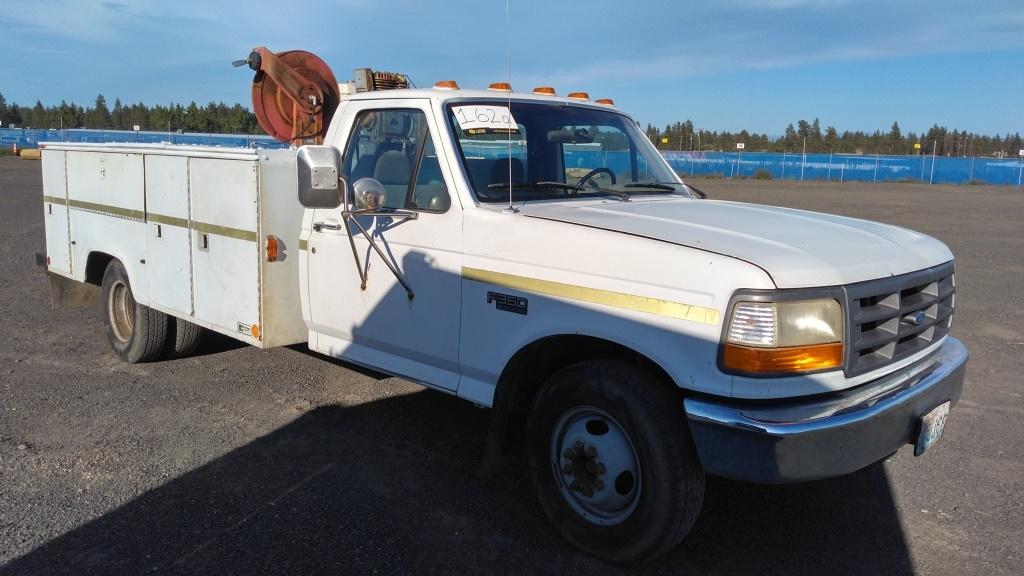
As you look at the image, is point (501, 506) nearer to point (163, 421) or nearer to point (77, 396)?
point (163, 421)

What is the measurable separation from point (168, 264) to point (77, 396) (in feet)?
3.67

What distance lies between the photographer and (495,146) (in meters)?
4.39

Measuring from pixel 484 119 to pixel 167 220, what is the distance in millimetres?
2657

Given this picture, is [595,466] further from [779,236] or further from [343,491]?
[343,491]

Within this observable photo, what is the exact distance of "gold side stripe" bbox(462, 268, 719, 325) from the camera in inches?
124

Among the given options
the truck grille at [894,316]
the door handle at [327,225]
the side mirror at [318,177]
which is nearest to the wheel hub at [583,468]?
the truck grille at [894,316]

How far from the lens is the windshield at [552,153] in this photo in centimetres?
430

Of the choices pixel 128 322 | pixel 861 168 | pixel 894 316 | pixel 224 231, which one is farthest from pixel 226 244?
pixel 861 168

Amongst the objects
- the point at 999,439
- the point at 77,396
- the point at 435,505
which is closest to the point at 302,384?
the point at 77,396

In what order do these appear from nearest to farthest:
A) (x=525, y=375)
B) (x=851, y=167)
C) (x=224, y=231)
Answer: (x=525, y=375), (x=224, y=231), (x=851, y=167)

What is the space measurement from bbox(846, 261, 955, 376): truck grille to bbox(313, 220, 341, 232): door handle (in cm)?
275

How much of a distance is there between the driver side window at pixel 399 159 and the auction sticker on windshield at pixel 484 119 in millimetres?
200

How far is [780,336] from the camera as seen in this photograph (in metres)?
3.08

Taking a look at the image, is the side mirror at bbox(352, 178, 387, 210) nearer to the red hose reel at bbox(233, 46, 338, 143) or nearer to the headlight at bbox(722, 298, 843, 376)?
the headlight at bbox(722, 298, 843, 376)
